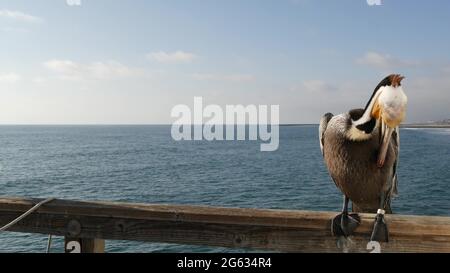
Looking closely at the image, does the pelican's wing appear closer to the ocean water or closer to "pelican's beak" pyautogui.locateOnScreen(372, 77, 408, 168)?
"pelican's beak" pyautogui.locateOnScreen(372, 77, 408, 168)

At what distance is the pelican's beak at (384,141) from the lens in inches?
114

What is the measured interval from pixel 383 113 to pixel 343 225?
2.71 ft

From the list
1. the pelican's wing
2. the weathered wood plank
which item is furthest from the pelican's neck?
the weathered wood plank

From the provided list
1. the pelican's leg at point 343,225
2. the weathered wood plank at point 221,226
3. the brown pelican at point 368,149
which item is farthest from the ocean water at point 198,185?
the pelican's leg at point 343,225

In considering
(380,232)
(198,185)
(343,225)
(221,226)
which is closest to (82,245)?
(221,226)

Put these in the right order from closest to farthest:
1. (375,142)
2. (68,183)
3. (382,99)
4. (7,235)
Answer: (382,99) < (375,142) < (7,235) < (68,183)

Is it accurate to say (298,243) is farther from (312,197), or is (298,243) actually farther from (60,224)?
(312,197)

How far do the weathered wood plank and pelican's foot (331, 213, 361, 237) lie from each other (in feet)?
0.15
